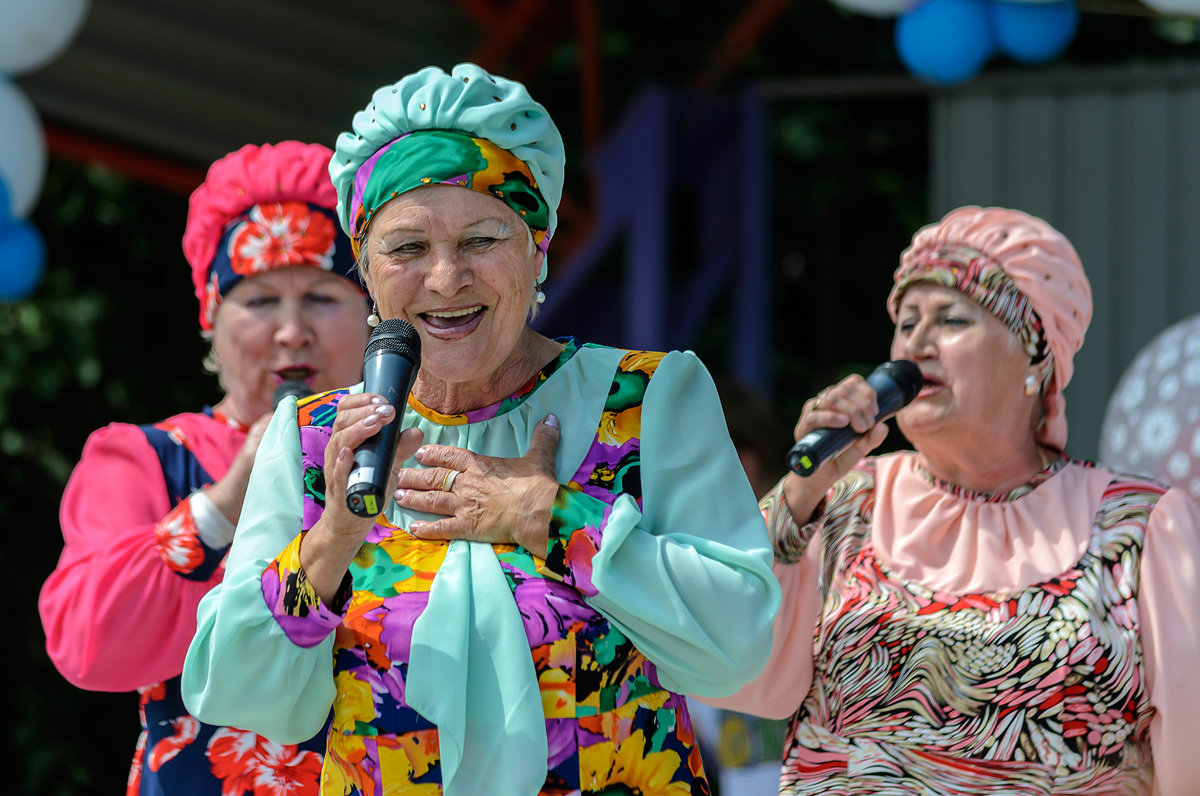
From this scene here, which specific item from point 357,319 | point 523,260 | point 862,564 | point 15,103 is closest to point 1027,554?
point 862,564

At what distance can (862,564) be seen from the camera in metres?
2.93

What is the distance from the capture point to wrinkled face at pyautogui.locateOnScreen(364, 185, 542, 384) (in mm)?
2189

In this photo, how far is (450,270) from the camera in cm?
217

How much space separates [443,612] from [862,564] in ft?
3.72

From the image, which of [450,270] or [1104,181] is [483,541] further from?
[1104,181]

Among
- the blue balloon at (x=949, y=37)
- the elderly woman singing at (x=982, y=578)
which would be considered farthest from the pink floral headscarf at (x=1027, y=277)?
the blue balloon at (x=949, y=37)

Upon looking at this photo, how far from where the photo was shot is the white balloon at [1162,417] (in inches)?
A: 134

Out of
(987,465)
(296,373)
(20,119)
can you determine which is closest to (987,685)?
(987,465)

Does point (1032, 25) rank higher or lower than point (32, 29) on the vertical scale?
higher

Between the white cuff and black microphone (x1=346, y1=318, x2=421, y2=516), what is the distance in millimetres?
717

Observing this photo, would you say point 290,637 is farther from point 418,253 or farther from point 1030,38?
point 1030,38

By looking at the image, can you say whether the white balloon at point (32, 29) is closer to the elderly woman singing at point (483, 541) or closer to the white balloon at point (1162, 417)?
the elderly woman singing at point (483, 541)

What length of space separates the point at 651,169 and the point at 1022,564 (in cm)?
375

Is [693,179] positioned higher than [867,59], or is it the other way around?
[867,59]
